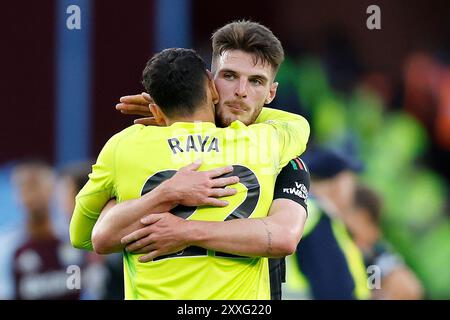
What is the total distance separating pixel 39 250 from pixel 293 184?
4036 mm

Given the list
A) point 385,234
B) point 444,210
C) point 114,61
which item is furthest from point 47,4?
point 444,210

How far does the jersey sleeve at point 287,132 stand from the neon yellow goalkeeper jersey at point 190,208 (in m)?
0.08

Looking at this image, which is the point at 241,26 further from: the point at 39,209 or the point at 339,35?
the point at 339,35

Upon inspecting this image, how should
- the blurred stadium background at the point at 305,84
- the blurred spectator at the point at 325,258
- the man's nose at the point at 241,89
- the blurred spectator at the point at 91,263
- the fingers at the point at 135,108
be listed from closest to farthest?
the man's nose at the point at 241,89, the fingers at the point at 135,108, the blurred spectator at the point at 325,258, the blurred spectator at the point at 91,263, the blurred stadium background at the point at 305,84

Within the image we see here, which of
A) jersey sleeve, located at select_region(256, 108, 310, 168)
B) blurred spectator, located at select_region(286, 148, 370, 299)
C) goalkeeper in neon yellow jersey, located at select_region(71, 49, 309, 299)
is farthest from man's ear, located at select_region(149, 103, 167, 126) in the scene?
blurred spectator, located at select_region(286, 148, 370, 299)

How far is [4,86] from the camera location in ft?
23.2

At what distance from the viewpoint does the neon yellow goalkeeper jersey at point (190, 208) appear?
2.88 metres

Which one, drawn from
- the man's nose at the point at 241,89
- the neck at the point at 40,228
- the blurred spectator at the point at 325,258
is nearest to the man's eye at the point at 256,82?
the man's nose at the point at 241,89

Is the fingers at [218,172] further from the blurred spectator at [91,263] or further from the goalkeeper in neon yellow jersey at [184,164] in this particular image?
the blurred spectator at [91,263]

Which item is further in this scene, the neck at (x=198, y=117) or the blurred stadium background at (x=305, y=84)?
the blurred stadium background at (x=305, y=84)

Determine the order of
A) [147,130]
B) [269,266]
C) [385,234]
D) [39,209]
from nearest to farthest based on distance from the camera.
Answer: [147,130] < [269,266] < [39,209] < [385,234]

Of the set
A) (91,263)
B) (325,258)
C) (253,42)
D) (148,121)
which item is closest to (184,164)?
(148,121)

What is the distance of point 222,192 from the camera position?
2.88 m

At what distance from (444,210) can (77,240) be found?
5588mm
